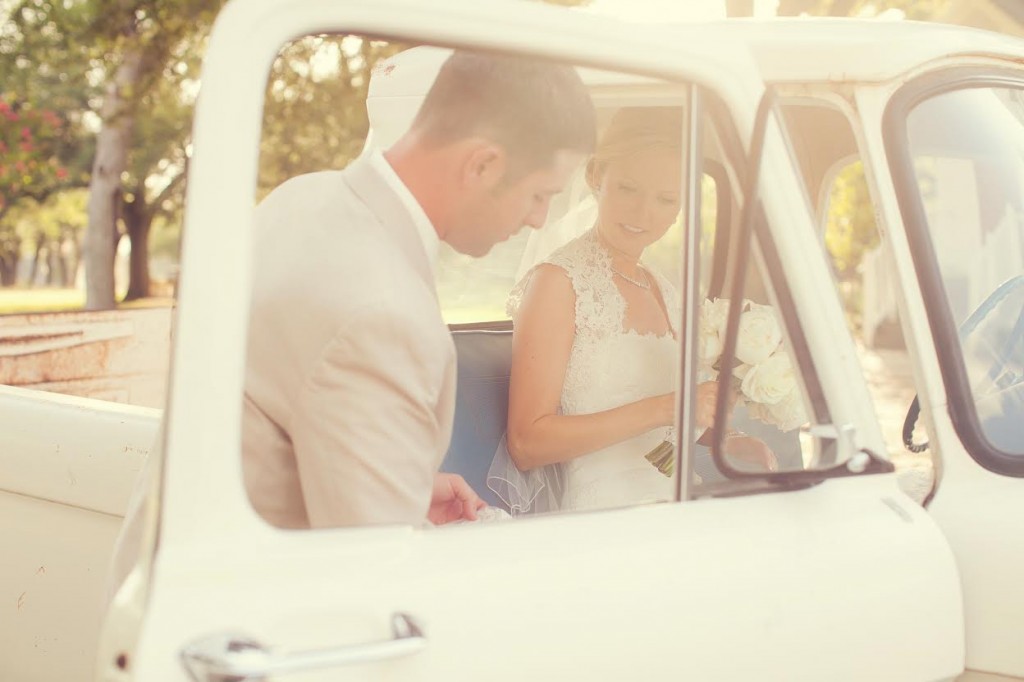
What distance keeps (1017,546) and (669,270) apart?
1.30m

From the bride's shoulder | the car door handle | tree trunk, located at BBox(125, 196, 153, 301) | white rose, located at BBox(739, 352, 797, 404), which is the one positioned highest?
the bride's shoulder

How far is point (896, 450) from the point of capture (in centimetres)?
846

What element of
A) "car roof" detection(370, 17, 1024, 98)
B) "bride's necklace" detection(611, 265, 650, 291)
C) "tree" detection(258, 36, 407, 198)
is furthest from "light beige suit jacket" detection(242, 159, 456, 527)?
"tree" detection(258, 36, 407, 198)

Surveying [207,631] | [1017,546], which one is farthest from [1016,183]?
[207,631]

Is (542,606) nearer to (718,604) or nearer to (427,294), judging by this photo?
(718,604)

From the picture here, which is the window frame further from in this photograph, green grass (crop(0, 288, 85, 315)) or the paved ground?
green grass (crop(0, 288, 85, 315))

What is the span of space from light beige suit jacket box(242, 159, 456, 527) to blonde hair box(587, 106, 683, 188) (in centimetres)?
106

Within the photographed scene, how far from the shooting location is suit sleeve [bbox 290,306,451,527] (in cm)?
146

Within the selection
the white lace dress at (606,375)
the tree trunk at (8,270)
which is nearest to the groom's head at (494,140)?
the white lace dress at (606,375)

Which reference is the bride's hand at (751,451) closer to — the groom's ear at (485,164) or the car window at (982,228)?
the car window at (982,228)

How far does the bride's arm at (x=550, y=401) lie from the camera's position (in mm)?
2506

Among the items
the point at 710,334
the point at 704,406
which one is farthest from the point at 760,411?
the point at 704,406

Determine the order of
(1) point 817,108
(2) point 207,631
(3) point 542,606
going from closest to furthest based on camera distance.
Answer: (2) point 207,631, (3) point 542,606, (1) point 817,108

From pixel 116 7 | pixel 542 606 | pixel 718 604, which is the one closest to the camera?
pixel 542 606
